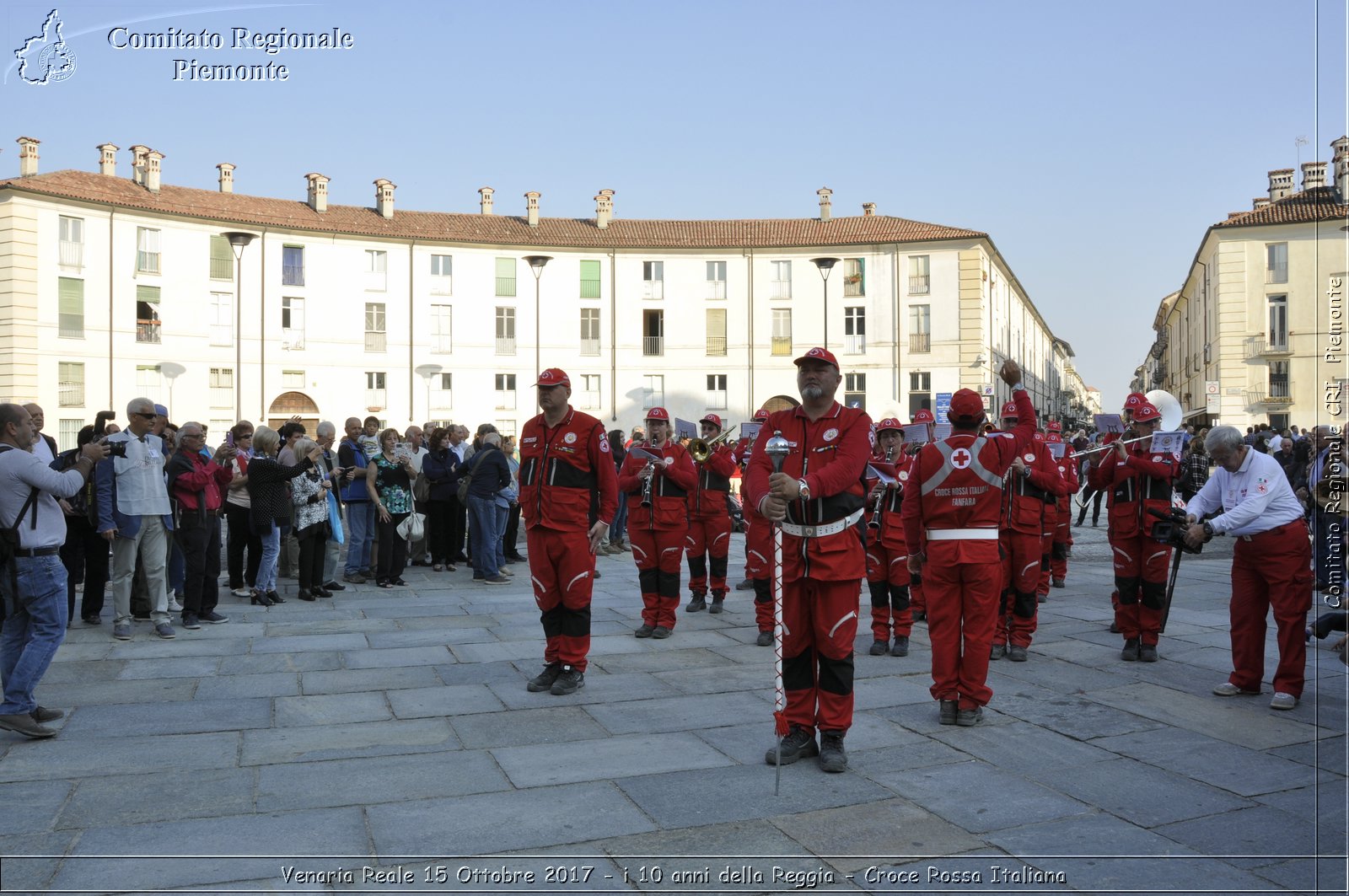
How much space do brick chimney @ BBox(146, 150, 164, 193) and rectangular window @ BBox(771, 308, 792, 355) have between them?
2785 centimetres

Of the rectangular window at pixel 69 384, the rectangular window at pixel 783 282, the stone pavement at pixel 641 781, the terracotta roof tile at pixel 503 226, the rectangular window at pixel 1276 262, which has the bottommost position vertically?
the stone pavement at pixel 641 781

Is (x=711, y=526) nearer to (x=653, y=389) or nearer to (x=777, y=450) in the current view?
(x=777, y=450)

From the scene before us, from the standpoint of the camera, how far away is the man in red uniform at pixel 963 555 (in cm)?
630

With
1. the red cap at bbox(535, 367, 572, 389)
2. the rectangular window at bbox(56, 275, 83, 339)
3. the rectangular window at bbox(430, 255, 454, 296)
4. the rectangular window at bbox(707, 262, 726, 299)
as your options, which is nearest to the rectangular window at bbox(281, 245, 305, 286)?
the rectangular window at bbox(430, 255, 454, 296)

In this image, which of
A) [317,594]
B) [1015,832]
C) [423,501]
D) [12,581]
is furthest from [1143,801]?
[423,501]

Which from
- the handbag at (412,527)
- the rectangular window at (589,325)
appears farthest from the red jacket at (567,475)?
the rectangular window at (589,325)

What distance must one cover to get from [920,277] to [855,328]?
3780 mm

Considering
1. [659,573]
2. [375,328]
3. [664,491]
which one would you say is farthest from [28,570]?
[375,328]

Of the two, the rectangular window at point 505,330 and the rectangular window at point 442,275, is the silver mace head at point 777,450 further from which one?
the rectangular window at point 442,275

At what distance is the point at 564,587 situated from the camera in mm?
7273

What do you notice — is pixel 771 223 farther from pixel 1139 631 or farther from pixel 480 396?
pixel 1139 631

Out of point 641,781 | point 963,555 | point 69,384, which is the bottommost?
point 641,781

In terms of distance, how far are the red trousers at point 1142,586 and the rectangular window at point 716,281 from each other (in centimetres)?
4231

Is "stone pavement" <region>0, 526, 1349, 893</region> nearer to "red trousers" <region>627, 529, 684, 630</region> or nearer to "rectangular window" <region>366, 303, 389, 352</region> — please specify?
"red trousers" <region>627, 529, 684, 630</region>
